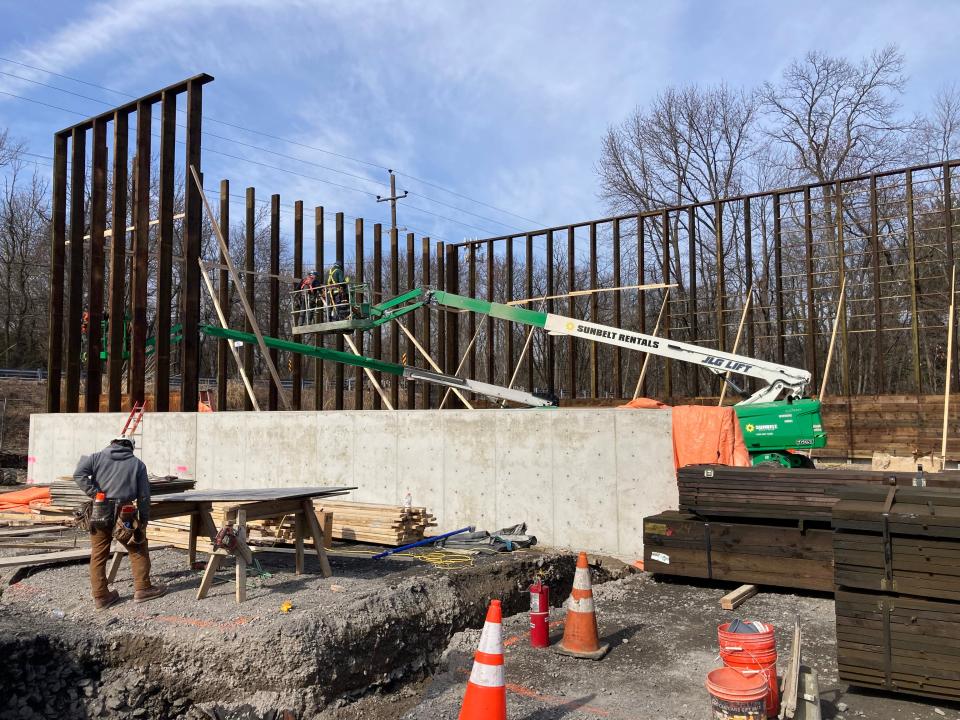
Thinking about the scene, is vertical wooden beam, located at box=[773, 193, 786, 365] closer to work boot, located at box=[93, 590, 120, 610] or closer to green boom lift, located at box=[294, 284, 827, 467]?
green boom lift, located at box=[294, 284, 827, 467]

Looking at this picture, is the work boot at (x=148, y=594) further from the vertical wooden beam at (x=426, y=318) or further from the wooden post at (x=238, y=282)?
the vertical wooden beam at (x=426, y=318)

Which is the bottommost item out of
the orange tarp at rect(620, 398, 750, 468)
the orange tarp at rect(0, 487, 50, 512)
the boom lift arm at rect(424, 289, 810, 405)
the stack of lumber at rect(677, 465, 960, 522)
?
the orange tarp at rect(0, 487, 50, 512)

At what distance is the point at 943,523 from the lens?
484 centimetres

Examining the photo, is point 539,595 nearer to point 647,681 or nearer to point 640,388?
point 647,681

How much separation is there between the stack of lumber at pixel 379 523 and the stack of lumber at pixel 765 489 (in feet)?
11.5

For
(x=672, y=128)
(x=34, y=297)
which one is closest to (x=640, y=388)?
(x=672, y=128)

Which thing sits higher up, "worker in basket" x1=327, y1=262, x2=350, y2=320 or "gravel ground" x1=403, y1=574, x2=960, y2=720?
"worker in basket" x1=327, y1=262, x2=350, y2=320

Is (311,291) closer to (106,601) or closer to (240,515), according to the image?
(240,515)

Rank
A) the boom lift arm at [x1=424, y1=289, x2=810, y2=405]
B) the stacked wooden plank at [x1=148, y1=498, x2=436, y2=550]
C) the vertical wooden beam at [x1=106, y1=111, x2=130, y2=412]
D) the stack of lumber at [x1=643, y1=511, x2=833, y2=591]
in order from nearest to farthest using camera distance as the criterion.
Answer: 1. the stack of lumber at [x1=643, y1=511, x2=833, y2=591]
2. the stacked wooden plank at [x1=148, y1=498, x2=436, y2=550]
3. the boom lift arm at [x1=424, y1=289, x2=810, y2=405]
4. the vertical wooden beam at [x1=106, y1=111, x2=130, y2=412]

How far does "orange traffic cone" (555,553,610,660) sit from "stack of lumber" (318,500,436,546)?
387 centimetres

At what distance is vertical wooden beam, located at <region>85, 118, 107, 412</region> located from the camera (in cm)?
1873

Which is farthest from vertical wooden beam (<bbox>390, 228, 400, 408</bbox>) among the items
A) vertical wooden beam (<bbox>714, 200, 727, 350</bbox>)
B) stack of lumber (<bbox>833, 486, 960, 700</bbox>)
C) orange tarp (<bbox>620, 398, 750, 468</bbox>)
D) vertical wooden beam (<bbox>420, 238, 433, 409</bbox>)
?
stack of lumber (<bbox>833, 486, 960, 700</bbox>)

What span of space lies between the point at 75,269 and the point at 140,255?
3.40 m

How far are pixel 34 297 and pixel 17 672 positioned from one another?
4079cm
